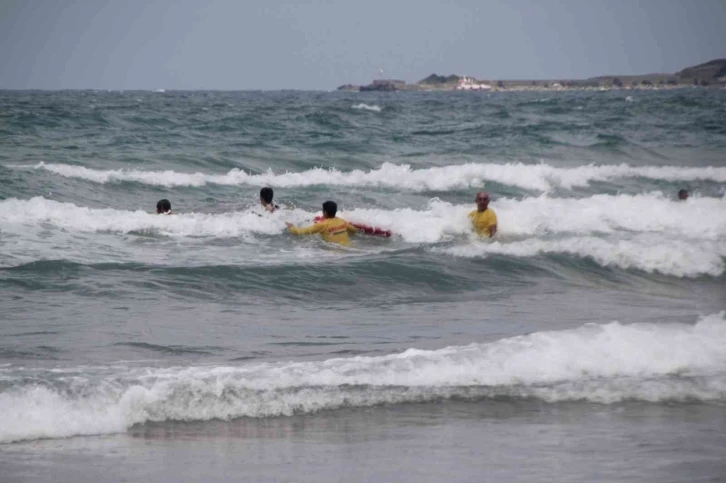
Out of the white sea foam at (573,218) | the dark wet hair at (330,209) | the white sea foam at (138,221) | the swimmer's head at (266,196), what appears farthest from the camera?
the white sea foam at (573,218)

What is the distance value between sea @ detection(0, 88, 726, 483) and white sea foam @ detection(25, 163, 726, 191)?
0.10 metres

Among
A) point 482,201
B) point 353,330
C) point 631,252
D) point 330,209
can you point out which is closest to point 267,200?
point 330,209

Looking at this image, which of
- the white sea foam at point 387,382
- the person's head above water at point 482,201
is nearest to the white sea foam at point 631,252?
the person's head above water at point 482,201

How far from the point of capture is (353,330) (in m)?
8.74

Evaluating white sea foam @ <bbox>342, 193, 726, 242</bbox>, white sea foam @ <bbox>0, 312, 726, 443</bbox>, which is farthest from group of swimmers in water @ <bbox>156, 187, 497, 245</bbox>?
white sea foam @ <bbox>0, 312, 726, 443</bbox>

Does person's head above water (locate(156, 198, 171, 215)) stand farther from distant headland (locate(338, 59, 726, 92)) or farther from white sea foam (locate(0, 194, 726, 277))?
distant headland (locate(338, 59, 726, 92))

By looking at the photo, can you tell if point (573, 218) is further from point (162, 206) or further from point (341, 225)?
point (162, 206)

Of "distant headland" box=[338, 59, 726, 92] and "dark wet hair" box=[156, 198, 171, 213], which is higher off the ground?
"distant headland" box=[338, 59, 726, 92]

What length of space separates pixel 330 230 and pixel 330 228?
0.03m

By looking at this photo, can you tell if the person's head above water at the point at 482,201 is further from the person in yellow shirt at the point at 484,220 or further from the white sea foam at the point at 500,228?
the white sea foam at the point at 500,228

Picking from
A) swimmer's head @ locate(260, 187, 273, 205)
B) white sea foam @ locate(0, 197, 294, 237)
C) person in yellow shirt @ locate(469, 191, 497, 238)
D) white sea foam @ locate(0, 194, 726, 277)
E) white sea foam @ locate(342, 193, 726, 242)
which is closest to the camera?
white sea foam @ locate(0, 194, 726, 277)

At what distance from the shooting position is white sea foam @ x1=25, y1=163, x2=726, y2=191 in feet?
68.7

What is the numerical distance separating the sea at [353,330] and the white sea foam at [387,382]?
0.7 inches

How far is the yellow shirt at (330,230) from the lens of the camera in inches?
552
